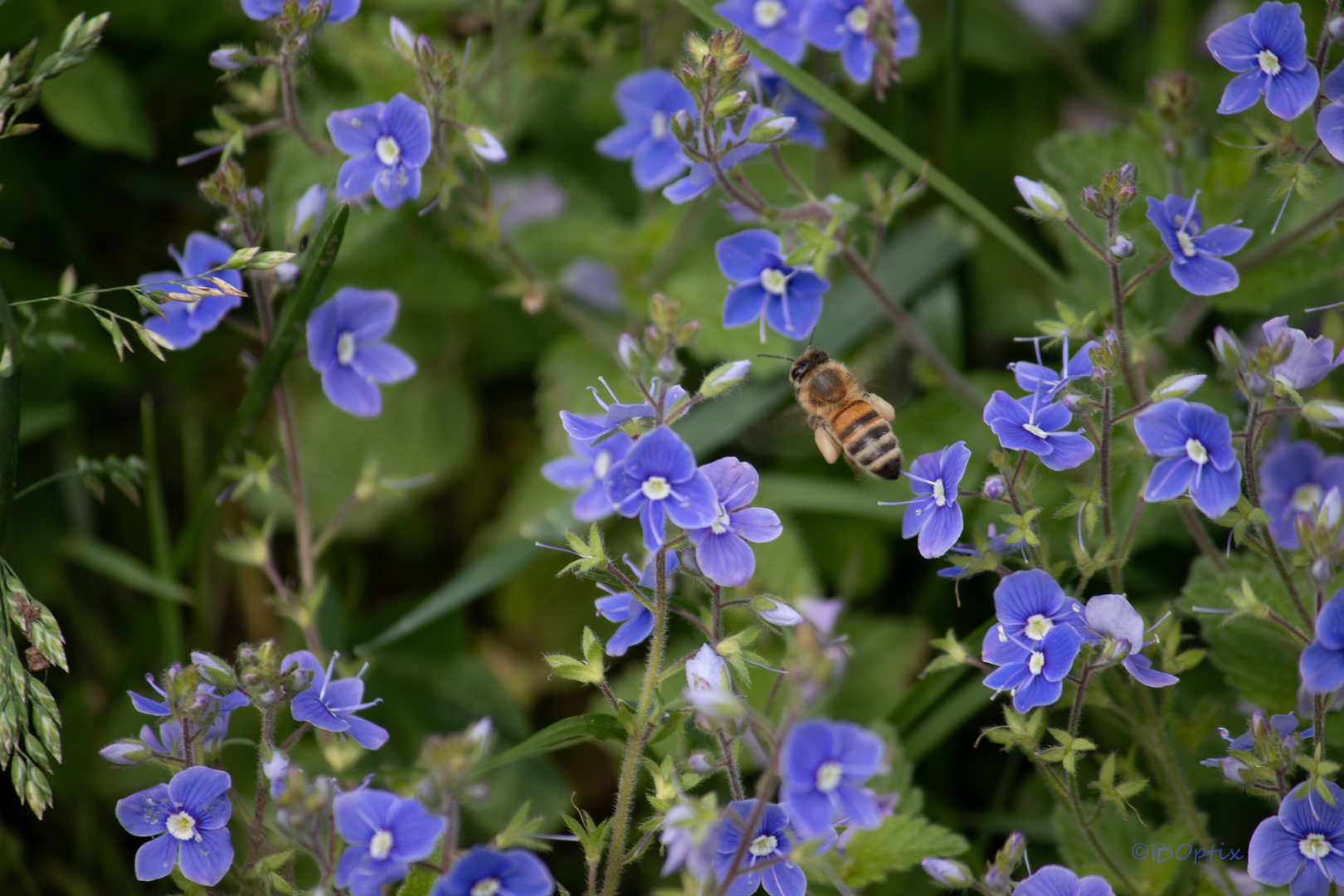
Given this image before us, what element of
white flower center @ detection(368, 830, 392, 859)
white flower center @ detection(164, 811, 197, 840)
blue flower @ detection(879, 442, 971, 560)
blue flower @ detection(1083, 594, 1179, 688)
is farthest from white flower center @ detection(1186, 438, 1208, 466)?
white flower center @ detection(164, 811, 197, 840)

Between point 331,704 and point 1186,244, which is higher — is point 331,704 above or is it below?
below

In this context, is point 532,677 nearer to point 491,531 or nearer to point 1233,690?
point 491,531

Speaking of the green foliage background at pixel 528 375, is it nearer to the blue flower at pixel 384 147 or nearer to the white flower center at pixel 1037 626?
the blue flower at pixel 384 147

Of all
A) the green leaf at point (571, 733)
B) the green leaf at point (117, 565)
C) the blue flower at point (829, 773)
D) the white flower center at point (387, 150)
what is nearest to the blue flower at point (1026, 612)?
the blue flower at point (829, 773)

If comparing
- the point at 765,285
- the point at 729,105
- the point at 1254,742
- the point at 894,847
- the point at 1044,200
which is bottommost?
the point at 894,847

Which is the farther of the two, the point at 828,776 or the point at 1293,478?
the point at 1293,478

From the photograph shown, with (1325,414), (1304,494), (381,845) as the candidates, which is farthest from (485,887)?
(1304,494)

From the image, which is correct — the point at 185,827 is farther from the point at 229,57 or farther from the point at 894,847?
the point at 229,57

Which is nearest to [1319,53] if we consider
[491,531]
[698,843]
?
[698,843]
